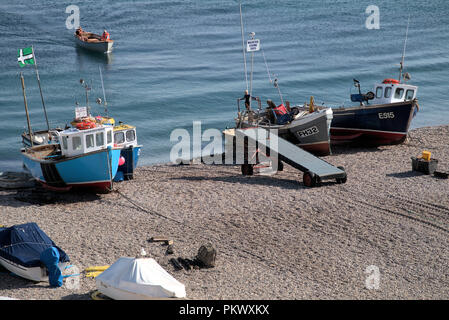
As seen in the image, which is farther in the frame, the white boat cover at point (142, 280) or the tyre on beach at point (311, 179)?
the tyre on beach at point (311, 179)

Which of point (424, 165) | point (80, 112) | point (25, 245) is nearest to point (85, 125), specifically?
point (80, 112)

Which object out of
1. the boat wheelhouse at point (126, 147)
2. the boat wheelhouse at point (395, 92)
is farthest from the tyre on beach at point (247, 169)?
the boat wheelhouse at point (395, 92)

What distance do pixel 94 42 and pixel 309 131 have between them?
2760 centimetres

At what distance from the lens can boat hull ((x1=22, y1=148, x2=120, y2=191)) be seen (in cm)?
1944

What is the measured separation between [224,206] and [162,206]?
2028 millimetres

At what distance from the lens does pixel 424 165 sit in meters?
21.3

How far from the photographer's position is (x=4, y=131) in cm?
3139

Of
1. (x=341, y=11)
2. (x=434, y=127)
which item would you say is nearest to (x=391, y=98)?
(x=434, y=127)

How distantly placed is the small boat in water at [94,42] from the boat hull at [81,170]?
Result: 27504 mm

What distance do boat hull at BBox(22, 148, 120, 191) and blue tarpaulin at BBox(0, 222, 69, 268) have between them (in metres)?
4.87

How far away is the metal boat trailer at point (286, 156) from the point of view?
66.3 feet

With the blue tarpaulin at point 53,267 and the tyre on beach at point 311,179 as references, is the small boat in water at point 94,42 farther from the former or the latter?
the blue tarpaulin at point 53,267
